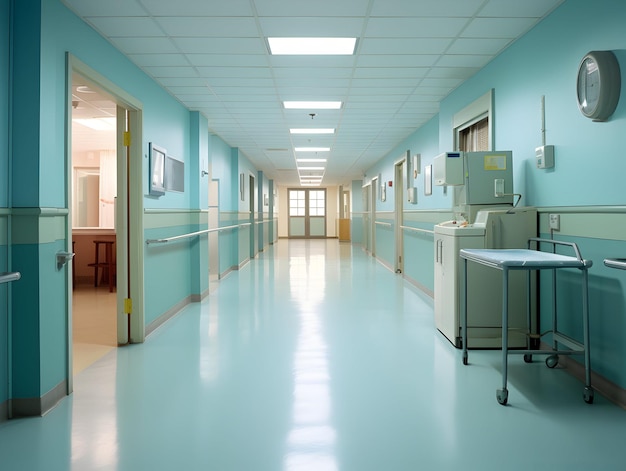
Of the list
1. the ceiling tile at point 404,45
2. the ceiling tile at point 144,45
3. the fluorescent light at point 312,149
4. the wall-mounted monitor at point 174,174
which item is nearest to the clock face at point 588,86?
the ceiling tile at point 404,45

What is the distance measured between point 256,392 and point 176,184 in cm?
349

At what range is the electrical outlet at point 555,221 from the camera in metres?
3.77

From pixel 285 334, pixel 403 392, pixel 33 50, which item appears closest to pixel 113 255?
pixel 285 334

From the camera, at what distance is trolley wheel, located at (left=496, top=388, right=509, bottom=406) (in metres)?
3.05

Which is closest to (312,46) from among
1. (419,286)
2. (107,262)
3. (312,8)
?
(312,8)

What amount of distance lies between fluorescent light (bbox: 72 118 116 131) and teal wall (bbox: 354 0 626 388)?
5.87 meters

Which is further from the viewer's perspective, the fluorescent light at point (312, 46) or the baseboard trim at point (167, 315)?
the baseboard trim at point (167, 315)

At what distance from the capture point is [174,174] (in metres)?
5.94

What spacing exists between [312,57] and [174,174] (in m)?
2.34

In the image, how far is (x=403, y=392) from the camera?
3.31 metres

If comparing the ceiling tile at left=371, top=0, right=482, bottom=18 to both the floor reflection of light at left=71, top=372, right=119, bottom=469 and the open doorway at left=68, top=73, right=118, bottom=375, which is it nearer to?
the open doorway at left=68, top=73, right=118, bottom=375

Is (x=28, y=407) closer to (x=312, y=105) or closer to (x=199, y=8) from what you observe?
(x=199, y=8)

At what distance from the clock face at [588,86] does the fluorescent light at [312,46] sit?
1.86m

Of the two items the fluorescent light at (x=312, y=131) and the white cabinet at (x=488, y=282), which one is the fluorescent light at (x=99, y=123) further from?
the white cabinet at (x=488, y=282)
